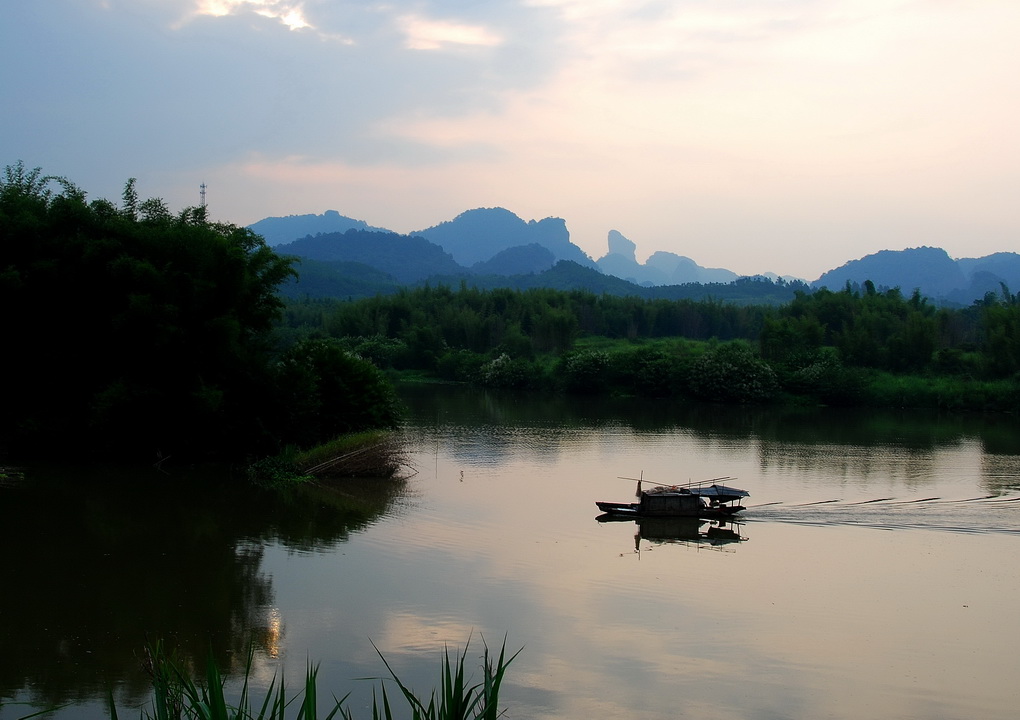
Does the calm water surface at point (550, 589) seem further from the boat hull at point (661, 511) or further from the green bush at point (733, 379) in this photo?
the green bush at point (733, 379)

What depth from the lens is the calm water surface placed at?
908cm

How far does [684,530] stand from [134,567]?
9.38m

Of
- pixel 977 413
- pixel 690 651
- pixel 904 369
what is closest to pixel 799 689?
pixel 690 651

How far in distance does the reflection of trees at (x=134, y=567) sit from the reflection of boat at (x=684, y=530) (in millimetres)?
4961

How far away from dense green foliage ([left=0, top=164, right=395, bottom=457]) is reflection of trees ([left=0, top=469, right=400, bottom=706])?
163 cm

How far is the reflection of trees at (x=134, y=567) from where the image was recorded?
930 cm

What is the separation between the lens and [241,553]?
45.0 feet

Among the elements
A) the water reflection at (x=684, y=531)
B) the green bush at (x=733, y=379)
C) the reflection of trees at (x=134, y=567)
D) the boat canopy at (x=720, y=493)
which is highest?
the green bush at (x=733, y=379)

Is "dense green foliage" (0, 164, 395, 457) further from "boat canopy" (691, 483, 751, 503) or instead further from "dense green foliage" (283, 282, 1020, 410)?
"dense green foliage" (283, 282, 1020, 410)

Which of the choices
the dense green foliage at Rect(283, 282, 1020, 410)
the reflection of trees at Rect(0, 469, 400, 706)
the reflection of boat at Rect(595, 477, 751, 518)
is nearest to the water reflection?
the reflection of boat at Rect(595, 477, 751, 518)

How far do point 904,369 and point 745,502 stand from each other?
32.5 m

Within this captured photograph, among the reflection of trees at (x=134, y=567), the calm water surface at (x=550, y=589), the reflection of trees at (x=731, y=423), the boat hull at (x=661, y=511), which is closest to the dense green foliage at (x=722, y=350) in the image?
the reflection of trees at (x=731, y=423)

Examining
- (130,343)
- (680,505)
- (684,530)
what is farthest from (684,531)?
(130,343)

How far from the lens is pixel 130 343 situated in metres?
20.3
